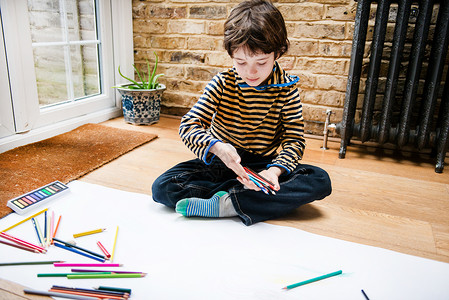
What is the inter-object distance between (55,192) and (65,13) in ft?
3.69

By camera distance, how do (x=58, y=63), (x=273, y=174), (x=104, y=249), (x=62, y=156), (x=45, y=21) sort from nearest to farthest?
(x=104, y=249), (x=273, y=174), (x=62, y=156), (x=45, y=21), (x=58, y=63)

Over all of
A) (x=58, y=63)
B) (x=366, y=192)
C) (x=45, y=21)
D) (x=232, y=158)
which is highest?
(x=45, y=21)

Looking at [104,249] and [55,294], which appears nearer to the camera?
[55,294]

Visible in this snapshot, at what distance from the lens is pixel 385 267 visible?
92cm

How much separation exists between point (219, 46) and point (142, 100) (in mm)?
533

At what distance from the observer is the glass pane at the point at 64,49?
1.79 metres

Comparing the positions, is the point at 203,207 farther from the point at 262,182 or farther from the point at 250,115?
the point at 250,115

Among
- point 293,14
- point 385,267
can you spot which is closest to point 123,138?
point 293,14

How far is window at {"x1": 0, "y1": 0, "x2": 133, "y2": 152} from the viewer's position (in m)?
1.63

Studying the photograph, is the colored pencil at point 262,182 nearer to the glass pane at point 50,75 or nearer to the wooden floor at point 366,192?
the wooden floor at point 366,192

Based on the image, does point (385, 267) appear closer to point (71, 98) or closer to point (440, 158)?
point (440, 158)

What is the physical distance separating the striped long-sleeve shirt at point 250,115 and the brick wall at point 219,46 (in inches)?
31.3

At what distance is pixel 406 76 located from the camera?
160 cm

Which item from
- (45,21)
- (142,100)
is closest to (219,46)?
(142,100)
